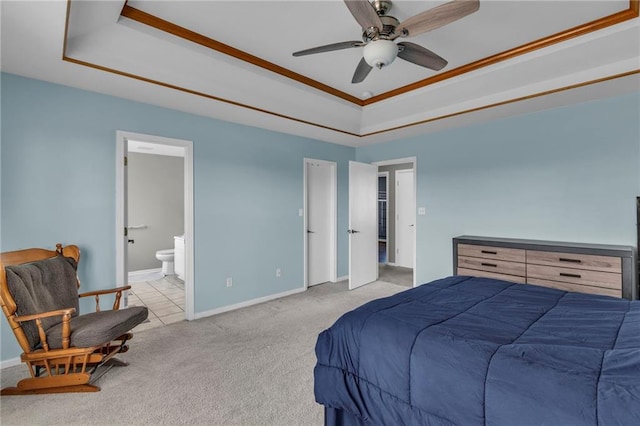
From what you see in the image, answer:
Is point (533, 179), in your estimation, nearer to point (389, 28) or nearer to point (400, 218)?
point (389, 28)

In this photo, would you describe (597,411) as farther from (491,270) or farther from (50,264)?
(50,264)

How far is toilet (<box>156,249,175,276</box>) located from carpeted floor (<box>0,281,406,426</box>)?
246 cm

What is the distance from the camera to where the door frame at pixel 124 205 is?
3.01 metres

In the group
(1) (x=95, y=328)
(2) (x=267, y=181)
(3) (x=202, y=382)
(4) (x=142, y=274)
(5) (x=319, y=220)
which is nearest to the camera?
(1) (x=95, y=328)

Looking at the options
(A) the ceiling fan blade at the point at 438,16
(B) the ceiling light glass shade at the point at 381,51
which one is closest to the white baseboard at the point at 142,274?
(B) the ceiling light glass shade at the point at 381,51

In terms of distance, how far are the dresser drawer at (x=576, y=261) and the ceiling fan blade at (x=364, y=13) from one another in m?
2.81

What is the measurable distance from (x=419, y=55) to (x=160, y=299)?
4360 mm

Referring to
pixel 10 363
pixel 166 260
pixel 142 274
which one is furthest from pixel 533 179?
pixel 142 274

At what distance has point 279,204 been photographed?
4367 millimetres

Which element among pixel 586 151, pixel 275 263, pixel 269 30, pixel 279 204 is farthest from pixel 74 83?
pixel 586 151

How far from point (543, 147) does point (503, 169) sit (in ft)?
1.54

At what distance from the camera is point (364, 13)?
5.77ft

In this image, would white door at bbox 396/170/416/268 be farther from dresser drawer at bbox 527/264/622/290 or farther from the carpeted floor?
the carpeted floor

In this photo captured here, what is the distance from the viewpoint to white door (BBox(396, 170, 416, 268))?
6.38 metres
